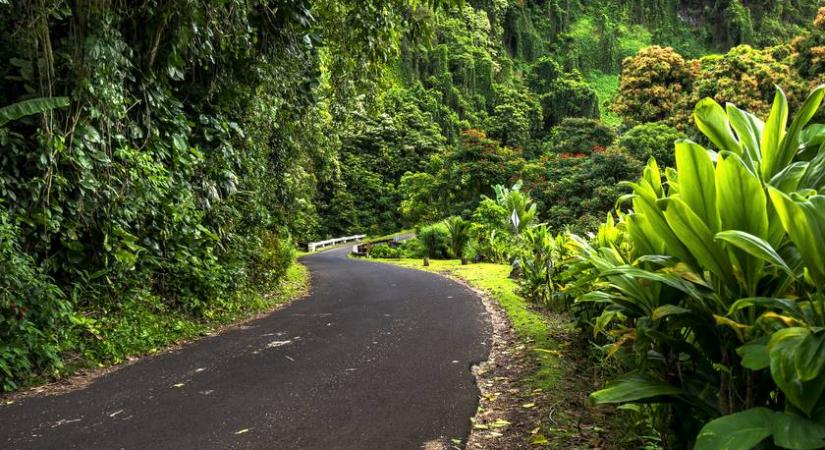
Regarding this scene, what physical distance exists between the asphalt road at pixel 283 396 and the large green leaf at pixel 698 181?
7.01 feet

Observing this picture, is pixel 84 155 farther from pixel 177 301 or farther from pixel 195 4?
pixel 177 301

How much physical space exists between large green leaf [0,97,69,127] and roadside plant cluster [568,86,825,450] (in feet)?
16.7

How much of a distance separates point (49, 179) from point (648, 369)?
5436 mm

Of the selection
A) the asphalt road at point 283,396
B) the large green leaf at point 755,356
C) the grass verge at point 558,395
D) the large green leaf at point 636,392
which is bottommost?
the grass verge at point 558,395

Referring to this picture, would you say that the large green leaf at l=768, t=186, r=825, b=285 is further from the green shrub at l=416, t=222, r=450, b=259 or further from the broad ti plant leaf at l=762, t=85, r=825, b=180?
the green shrub at l=416, t=222, r=450, b=259

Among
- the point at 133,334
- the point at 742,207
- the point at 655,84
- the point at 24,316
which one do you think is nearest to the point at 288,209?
the point at 133,334

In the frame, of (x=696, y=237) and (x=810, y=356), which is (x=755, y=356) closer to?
(x=810, y=356)

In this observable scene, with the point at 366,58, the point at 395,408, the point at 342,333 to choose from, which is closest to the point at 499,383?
the point at 395,408

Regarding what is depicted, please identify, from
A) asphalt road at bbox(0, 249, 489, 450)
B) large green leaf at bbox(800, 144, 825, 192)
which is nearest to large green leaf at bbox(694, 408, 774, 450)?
large green leaf at bbox(800, 144, 825, 192)

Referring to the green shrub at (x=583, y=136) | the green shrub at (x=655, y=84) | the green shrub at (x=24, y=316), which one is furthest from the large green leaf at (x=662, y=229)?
the green shrub at (x=655, y=84)

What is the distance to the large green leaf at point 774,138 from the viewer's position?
233cm

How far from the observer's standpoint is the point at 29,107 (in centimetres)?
497

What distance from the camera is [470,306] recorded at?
9086 mm

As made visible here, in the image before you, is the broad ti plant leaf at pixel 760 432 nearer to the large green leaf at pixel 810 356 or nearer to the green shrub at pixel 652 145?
the large green leaf at pixel 810 356
